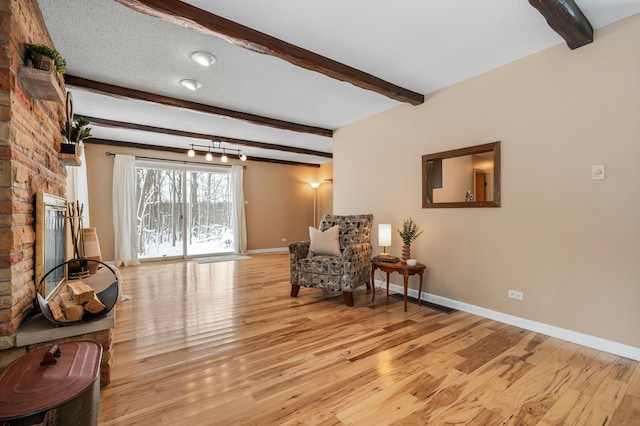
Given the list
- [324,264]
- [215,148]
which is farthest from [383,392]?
[215,148]

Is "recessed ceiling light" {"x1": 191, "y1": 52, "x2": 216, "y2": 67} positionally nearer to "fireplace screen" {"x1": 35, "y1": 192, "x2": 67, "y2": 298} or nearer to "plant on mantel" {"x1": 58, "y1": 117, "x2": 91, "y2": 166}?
"plant on mantel" {"x1": 58, "y1": 117, "x2": 91, "y2": 166}

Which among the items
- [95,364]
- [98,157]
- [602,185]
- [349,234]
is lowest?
[95,364]

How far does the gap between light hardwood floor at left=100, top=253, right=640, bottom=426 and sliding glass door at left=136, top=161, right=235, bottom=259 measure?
3429 millimetres

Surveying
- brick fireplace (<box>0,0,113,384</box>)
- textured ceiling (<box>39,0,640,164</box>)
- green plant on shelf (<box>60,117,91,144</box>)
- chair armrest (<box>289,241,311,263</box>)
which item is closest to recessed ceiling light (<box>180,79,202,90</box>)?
textured ceiling (<box>39,0,640,164</box>)

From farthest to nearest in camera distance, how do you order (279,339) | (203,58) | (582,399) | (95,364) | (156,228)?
(156,228) → (203,58) → (279,339) → (582,399) → (95,364)

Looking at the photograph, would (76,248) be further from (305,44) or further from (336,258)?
(305,44)

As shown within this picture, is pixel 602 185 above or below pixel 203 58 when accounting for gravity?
below

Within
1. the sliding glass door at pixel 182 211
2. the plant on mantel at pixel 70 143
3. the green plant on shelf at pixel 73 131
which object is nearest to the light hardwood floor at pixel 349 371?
the plant on mantel at pixel 70 143

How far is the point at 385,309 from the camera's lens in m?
3.25

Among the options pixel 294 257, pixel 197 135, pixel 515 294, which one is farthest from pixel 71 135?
pixel 515 294

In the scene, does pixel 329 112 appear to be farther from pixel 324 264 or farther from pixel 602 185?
pixel 602 185

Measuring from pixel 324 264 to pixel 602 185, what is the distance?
8.47 ft

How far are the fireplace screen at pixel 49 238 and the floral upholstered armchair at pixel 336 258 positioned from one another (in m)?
2.15

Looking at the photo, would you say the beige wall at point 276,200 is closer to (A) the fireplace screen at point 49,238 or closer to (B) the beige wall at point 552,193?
(A) the fireplace screen at point 49,238
